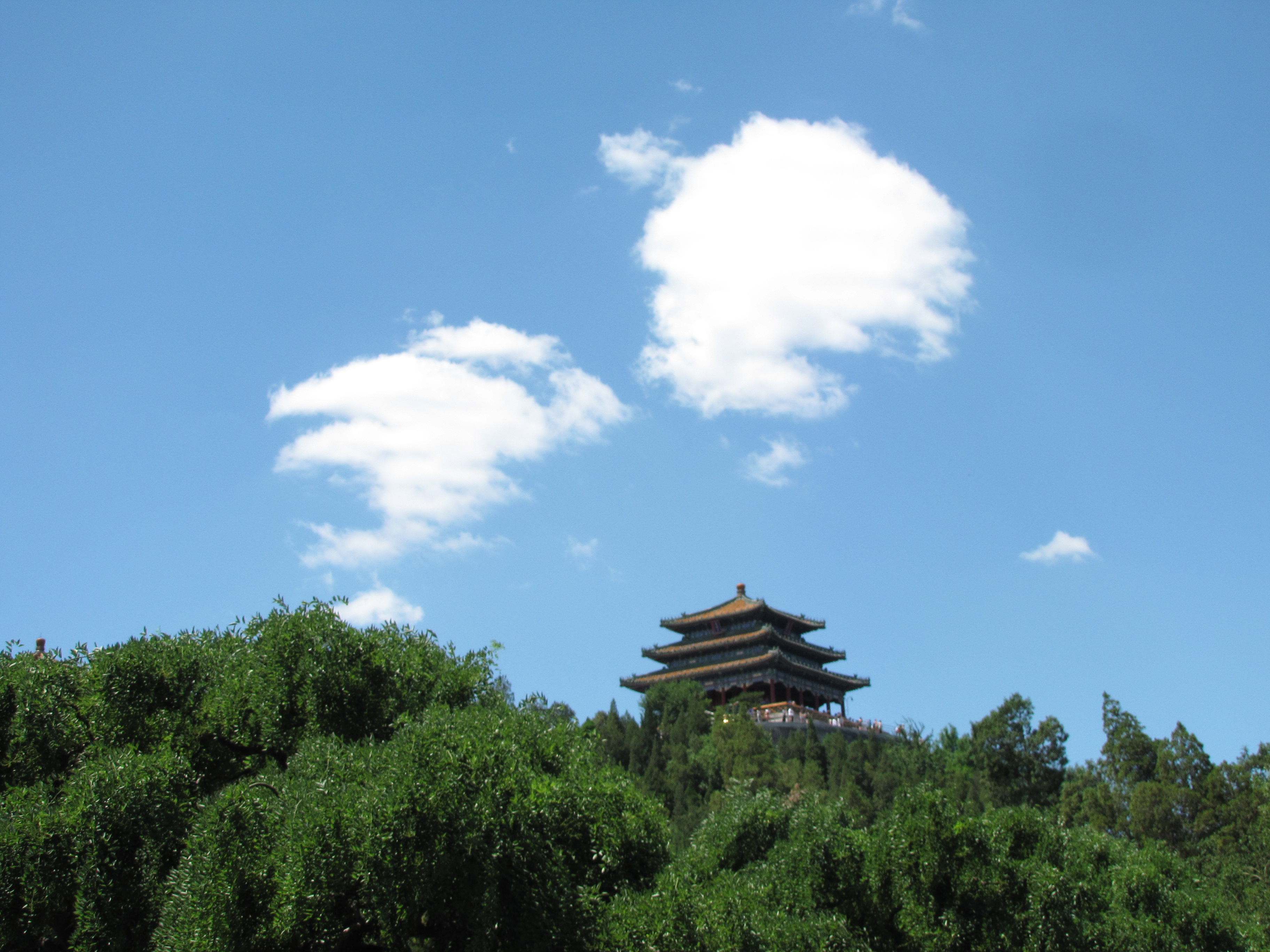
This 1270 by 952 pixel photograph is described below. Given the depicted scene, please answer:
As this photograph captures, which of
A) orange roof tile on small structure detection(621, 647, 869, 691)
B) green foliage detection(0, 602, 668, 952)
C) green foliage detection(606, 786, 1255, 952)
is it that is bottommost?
green foliage detection(606, 786, 1255, 952)

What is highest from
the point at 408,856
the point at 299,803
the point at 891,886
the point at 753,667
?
the point at 753,667

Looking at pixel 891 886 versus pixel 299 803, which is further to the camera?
pixel 891 886

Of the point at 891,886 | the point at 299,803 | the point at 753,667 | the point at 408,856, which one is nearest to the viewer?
the point at 408,856

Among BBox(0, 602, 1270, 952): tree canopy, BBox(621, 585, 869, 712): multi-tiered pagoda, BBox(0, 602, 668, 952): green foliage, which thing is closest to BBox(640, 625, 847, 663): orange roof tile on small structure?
BBox(621, 585, 869, 712): multi-tiered pagoda

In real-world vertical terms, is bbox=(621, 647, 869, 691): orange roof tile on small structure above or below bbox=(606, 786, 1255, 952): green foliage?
above

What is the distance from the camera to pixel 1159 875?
2155 cm

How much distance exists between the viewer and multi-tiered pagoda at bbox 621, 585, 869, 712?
67.4 metres

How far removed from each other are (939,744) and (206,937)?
4857 centimetres

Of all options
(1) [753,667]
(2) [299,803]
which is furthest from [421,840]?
(1) [753,667]

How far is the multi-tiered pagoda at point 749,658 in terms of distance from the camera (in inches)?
2655

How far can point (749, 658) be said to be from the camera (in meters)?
67.8

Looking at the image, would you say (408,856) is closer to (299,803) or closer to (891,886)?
(299,803)

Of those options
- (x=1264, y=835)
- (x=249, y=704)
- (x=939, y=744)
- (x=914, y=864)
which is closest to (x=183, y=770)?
(x=249, y=704)

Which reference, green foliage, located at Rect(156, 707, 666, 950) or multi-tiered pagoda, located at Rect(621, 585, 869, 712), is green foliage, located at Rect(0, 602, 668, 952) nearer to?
green foliage, located at Rect(156, 707, 666, 950)
